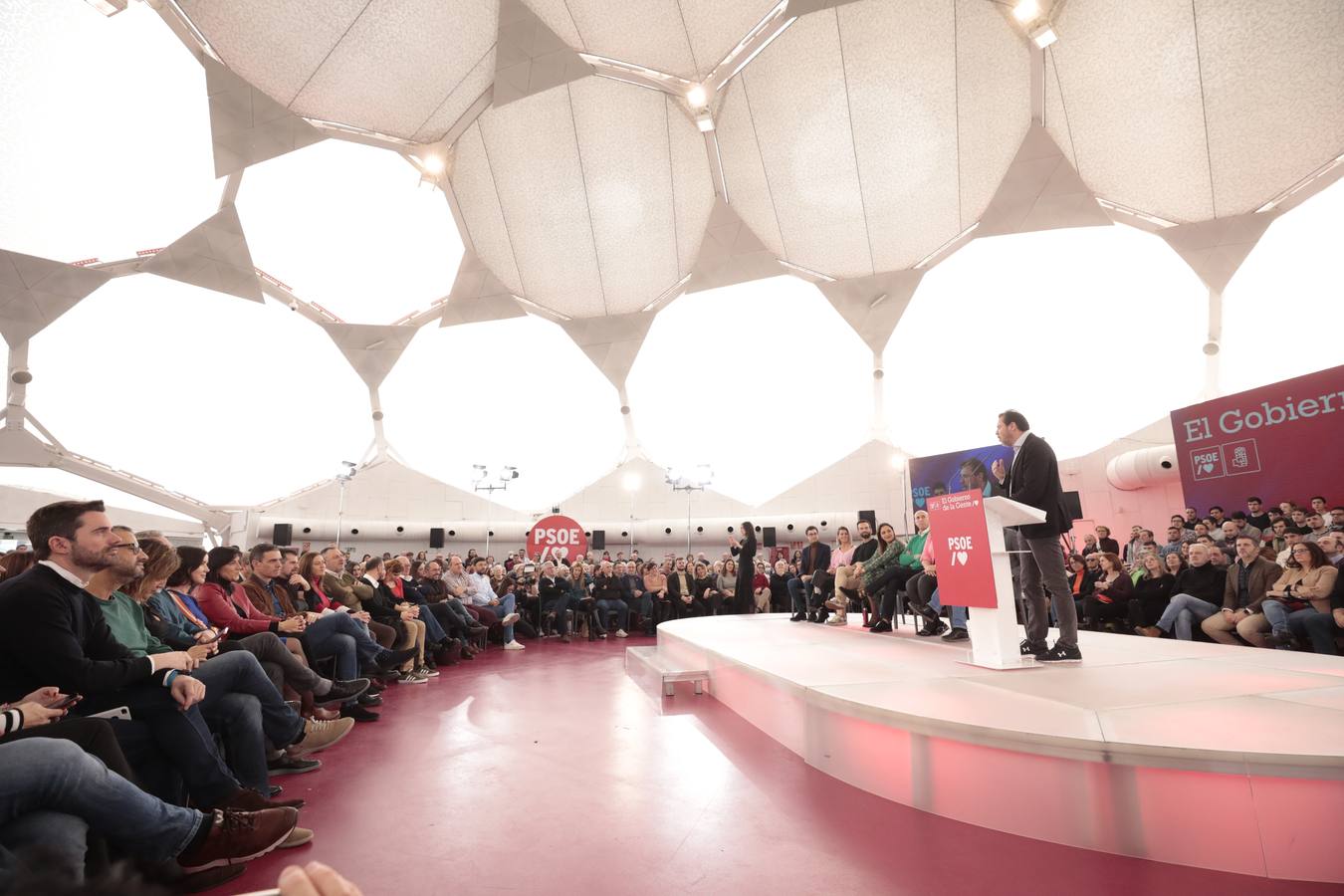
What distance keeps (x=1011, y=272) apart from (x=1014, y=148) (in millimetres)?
2778

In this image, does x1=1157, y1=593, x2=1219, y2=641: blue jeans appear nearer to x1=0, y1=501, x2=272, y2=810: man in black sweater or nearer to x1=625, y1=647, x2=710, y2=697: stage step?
x1=625, y1=647, x2=710, y2=697: stage step

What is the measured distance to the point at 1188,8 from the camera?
10.1 m

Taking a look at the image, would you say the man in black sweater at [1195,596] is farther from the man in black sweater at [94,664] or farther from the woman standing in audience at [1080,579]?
the man in black sweater at [94,664]

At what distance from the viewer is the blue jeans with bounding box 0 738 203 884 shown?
1.52m

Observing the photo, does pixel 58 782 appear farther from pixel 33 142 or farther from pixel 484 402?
pixel 484 402

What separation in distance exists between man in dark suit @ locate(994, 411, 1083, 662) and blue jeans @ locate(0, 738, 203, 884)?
4099 millimetres

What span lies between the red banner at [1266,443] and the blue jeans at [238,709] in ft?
36.0

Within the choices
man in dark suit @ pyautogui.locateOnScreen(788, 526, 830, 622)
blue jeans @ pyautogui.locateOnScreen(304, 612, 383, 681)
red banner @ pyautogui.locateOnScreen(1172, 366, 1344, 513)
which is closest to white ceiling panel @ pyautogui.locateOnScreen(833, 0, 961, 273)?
red banner @ pyautogui.locateOnScreen(1172, 366, 1344, 513)

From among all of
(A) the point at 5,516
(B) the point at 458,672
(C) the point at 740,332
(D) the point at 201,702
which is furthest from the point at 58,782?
(A) the point at 5,516

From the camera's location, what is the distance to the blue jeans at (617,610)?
10617mm

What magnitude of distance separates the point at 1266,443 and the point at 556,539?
12146 mm

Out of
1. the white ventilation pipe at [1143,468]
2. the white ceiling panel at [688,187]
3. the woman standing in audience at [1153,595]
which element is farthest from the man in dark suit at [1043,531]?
the white ceiling panel at [688,187]

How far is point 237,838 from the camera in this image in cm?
210

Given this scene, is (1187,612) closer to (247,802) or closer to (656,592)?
(247,802)
